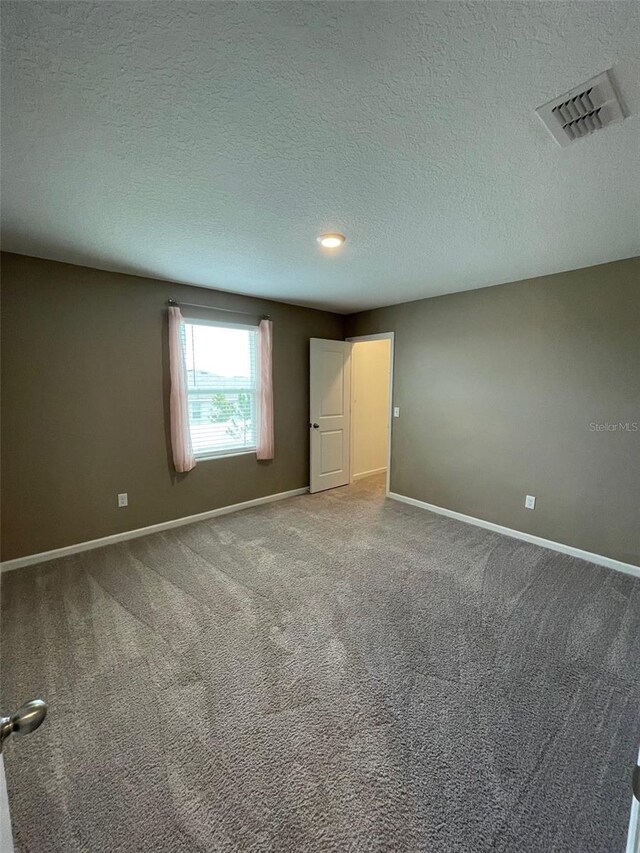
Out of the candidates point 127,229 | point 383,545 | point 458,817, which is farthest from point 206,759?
point 127,229

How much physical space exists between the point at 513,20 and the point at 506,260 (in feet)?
6.66

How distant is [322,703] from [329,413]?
3487mm

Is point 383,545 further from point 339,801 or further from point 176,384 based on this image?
point 176,384

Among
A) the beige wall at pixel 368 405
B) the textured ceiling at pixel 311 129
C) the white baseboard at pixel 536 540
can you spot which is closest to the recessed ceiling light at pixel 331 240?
the textured ceiling at pixel 311 129

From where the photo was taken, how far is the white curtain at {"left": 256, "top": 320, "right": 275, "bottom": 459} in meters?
3.96

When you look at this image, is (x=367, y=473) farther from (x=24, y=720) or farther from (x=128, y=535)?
(x=24, y=720)

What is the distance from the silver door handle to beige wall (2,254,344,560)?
2.74 m

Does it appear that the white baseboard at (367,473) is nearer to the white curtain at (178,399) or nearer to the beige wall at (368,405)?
the beige wall at (368,405)

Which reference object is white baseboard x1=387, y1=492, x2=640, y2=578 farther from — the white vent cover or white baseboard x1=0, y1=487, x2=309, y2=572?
the white vent cover

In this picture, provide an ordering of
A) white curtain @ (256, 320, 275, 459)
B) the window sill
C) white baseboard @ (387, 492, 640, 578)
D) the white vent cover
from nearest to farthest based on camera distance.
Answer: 1. the white vent cover
2. white baseboard @ (387, 492, 640, 578)
3. the window sill
4. white curtain @ (256, 320, 275, 459)

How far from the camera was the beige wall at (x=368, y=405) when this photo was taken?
518 cm

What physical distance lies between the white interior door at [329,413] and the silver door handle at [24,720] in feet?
13.0

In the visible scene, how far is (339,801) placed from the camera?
1.22 m

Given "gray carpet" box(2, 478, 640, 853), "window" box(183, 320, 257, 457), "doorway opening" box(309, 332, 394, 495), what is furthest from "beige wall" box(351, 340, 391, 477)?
"gray carpet" box(2, 478, 640, 853)
